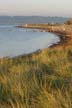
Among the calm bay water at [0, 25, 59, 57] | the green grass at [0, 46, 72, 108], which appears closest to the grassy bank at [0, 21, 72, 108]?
the green grass at [0, 46, 72, 108]

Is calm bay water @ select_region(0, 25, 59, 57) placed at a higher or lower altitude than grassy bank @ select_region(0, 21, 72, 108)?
lower

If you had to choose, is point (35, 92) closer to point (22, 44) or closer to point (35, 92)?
point (35, 92)

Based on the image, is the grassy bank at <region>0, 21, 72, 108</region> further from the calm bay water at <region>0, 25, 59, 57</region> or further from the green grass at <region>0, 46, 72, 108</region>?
the calm bay water at <region>0, 25, 59, 57</region>

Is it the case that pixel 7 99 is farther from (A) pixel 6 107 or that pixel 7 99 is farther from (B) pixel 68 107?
(B) pixel 68 107

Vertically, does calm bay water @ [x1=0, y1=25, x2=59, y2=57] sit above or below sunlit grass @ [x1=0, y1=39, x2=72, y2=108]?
below

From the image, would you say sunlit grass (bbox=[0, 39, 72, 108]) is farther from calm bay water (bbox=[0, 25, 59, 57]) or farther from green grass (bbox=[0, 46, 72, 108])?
calm bay water (bbox=[0, 25, 59, 57])

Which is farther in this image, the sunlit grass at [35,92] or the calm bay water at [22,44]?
the calm bay water at [22,44]

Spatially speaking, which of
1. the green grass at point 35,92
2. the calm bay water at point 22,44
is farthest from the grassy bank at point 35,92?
the calm bay water at point 22,44

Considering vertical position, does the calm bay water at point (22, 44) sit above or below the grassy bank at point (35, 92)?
below

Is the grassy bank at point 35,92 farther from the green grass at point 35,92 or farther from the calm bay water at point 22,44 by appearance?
the calm bay water at point 22,44

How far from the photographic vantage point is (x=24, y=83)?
688cm

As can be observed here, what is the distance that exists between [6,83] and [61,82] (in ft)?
3.24

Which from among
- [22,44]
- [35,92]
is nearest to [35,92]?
[35,92]

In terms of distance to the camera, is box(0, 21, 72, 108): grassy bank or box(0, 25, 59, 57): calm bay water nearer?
box(0, 21, 72, 108): grassy bank
